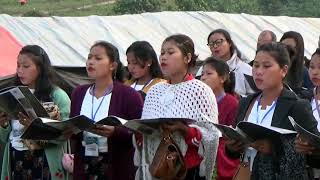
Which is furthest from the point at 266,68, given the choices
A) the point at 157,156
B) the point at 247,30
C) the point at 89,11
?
the point at 89,11

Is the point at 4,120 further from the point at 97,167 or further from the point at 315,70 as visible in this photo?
the point at 315,70

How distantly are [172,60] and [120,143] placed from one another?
2.30 ft

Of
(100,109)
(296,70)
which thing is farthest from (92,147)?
(296,70)

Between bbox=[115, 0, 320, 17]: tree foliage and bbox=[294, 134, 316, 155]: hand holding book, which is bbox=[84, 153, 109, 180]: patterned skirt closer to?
bbox=[294, 134, 316, 155]: hand holding book

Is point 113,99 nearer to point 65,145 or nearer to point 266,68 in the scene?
point 65,145

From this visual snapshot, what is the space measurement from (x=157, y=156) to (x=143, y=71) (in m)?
1.65

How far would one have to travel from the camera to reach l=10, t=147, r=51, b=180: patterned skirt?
16.6 ft

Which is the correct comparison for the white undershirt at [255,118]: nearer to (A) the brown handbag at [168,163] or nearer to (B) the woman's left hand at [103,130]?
(A) the brown handbag at [168,163]

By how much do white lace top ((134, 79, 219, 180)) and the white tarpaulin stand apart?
12.6 ft

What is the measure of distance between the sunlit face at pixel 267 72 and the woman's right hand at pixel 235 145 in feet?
1.18

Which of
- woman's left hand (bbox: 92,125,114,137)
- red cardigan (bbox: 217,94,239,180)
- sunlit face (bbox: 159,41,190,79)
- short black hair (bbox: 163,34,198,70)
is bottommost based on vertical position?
red cardigan (bbox: 217,94,239,180)

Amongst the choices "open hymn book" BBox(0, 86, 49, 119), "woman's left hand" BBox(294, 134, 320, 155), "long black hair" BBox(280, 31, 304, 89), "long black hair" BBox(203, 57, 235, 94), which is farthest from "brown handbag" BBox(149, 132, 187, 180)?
"long black hair" BBox(280, 31, 304, 89)

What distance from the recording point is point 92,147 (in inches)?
188

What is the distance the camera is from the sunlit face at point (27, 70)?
514 centimetres
